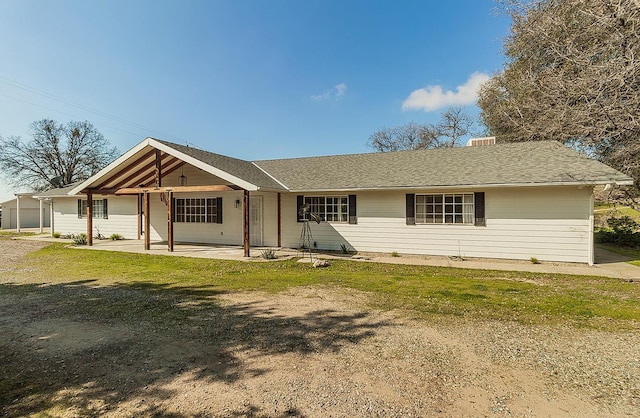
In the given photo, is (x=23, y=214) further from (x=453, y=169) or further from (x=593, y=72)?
(x=593, y=72)

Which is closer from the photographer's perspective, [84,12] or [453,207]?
[453,207]

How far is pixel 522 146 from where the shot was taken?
12266 millimetres

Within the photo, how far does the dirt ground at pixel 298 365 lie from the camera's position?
8.98 feet

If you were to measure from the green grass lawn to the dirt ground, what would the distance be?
0.68 meters

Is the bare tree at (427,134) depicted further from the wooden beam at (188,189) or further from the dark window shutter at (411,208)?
the wooden beam at (188,189)

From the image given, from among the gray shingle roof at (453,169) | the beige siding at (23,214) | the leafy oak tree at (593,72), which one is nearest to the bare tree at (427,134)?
the leafy oak tree at (593,72)

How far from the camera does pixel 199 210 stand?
14.8 metres

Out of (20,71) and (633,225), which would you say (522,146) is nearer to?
(633,225)

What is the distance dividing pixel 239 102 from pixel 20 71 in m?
9.98

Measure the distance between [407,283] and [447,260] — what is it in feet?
12.2

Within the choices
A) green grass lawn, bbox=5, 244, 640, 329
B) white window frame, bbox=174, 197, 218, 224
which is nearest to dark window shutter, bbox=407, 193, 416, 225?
green grass lawn, bbox=5, 244, 640, 329

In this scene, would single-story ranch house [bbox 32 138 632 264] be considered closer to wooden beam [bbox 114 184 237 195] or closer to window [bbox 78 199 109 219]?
wooden beam [bbox 114 184 237 195]

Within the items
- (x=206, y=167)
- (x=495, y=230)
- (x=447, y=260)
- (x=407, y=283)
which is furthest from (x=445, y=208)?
(x=206, y=167)

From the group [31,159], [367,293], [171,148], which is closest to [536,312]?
[367,293]
